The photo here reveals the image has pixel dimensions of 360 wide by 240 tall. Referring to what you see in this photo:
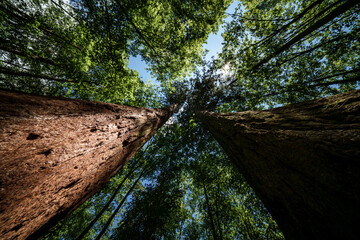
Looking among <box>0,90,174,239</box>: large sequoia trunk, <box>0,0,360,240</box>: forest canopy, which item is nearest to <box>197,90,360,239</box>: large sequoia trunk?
<box>0,90,174,239</box>: large sequoia trunk

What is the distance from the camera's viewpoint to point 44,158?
0.94 m

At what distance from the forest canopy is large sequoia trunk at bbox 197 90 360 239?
506cm

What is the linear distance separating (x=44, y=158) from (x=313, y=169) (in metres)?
2.05

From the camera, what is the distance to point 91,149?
132cm

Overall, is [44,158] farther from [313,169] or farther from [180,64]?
[180,64]

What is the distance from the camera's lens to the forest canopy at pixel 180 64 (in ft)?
15.7

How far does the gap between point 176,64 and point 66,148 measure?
7284 millimetres

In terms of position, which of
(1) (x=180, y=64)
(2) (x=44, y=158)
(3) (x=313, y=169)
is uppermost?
(1) (x=180, y=64)

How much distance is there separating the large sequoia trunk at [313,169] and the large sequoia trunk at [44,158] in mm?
1955

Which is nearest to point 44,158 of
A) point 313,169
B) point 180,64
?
point 313,169

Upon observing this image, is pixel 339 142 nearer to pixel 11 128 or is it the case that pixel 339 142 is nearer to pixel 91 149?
pixel 91 149

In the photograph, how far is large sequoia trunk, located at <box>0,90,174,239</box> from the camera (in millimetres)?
792

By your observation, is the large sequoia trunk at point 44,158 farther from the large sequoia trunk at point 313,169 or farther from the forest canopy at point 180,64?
the forest canopy at point 180,64

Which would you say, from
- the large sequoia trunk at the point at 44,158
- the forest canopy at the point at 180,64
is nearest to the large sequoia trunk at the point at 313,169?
the large sequoia trunk at the point at 44,158
